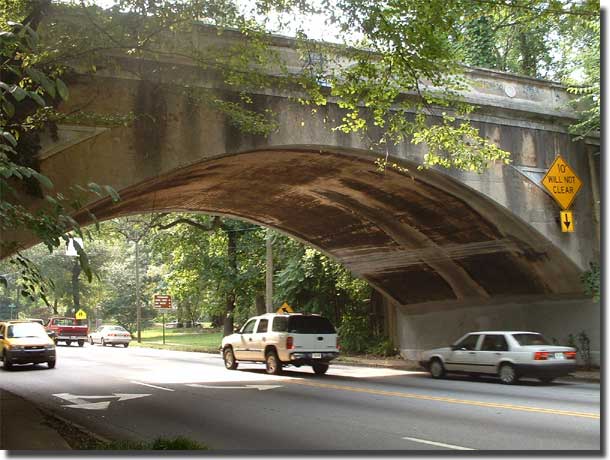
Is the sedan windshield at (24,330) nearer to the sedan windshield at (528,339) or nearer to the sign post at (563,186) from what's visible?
the sedan windshield at (528,339)

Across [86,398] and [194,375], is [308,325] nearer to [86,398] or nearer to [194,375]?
[194,375]

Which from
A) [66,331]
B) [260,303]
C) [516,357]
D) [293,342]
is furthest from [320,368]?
[66,331]

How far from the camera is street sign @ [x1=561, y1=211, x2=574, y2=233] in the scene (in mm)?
17094

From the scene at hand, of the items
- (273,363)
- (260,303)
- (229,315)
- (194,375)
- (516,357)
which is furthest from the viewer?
(260,303)

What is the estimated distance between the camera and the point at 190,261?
3303 centimetres

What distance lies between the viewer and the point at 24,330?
2227 centimetres

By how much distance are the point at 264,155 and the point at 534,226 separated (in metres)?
7.49

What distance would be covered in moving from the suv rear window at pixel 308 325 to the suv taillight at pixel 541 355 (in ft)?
18.8

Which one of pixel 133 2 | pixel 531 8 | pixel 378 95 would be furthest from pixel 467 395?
pixel 133 2

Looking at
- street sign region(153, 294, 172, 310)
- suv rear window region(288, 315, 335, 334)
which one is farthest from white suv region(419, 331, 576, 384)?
street sign region(153, 294, 172, 310)

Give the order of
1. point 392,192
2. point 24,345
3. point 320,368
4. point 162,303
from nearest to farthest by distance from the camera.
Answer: point 392,192, point 320,368, point 24,345, point 162,303

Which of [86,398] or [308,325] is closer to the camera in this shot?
[86,398]

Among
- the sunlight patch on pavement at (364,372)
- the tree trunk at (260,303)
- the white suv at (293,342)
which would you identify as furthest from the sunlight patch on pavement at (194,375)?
the tree trunk at (260,303)

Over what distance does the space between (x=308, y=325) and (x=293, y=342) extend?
2.41 ft
